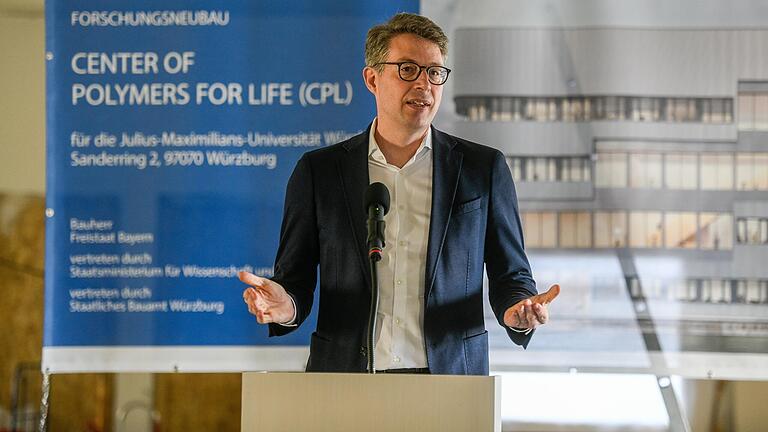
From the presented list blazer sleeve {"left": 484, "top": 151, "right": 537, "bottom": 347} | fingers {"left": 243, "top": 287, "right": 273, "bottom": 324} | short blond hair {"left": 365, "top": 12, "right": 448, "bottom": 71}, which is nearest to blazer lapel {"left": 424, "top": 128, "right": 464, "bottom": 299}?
blazer sleeve {"left": 484, "top": 151, "right": 537, "bottom": 347}

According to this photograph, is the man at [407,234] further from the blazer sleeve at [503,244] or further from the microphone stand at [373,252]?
the microphone stand at [373,252]

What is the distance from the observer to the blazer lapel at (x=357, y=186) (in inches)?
102

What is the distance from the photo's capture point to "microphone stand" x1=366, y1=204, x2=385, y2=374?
6.44 feet

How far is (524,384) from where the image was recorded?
3.90m

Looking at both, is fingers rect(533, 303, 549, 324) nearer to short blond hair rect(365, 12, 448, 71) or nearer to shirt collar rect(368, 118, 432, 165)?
shirt collar rect(368, 118, 432, 165)

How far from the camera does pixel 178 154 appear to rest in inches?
152

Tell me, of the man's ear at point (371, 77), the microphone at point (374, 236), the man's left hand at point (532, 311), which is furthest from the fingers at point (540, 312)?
the man's ear at point (371, 77)

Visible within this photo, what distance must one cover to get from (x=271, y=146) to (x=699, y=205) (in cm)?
175

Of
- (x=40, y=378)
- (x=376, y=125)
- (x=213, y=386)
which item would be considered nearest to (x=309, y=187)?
(x=376, y=125)

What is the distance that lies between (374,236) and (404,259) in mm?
588

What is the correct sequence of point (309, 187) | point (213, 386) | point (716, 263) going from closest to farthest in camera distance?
point (309, 187), point (716, 263), point (213, 386)

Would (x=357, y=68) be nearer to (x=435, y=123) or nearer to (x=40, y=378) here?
(x=435, y=123)

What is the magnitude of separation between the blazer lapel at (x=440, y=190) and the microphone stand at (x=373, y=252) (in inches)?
21.5

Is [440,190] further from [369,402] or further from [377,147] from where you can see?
[369,402]
